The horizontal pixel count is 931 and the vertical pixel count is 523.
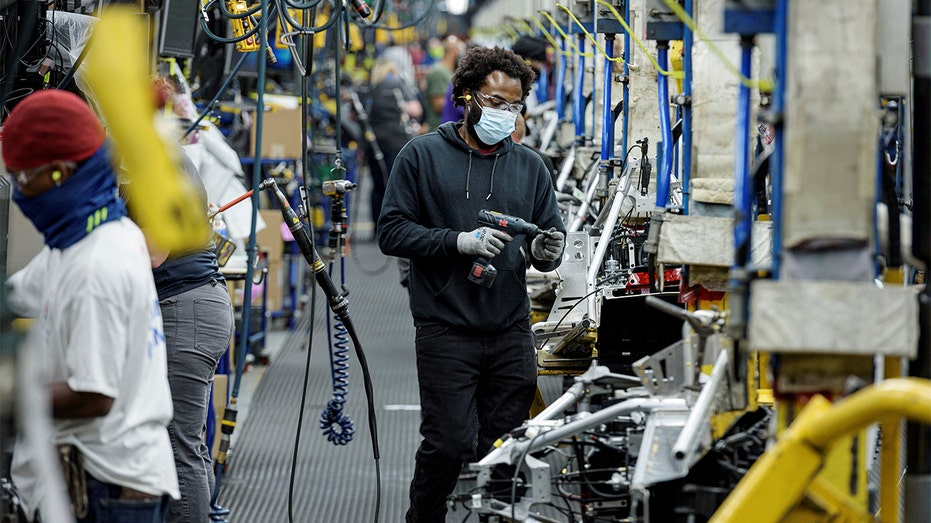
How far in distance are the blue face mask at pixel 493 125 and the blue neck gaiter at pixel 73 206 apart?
216cm

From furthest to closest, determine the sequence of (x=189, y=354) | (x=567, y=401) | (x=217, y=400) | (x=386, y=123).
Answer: (x=386, y=123) → (x=217, y=400) → (x=189, y=354) → (x=567, y=401)

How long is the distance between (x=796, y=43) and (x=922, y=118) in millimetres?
669

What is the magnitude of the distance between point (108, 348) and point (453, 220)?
2.25 meters

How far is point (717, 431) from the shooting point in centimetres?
397

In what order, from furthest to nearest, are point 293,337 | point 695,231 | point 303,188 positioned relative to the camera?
point 293,337
point 303,188
point 695,231

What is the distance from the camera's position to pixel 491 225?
5285mm

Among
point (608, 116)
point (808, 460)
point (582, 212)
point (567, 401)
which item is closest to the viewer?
point (808, 460)

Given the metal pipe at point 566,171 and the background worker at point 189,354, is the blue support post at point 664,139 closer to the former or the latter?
the background worker at point 189,354

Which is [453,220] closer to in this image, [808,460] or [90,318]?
[90,318]

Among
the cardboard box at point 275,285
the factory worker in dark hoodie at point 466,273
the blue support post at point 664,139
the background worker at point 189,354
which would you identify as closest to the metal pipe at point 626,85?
the blue support post at point 664,139

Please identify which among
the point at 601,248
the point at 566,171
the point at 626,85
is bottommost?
the point at 601,248

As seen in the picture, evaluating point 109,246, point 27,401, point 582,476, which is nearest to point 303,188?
point 582,476

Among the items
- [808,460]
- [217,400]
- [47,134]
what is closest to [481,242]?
[47,134]

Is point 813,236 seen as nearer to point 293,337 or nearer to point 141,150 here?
point 141,150
